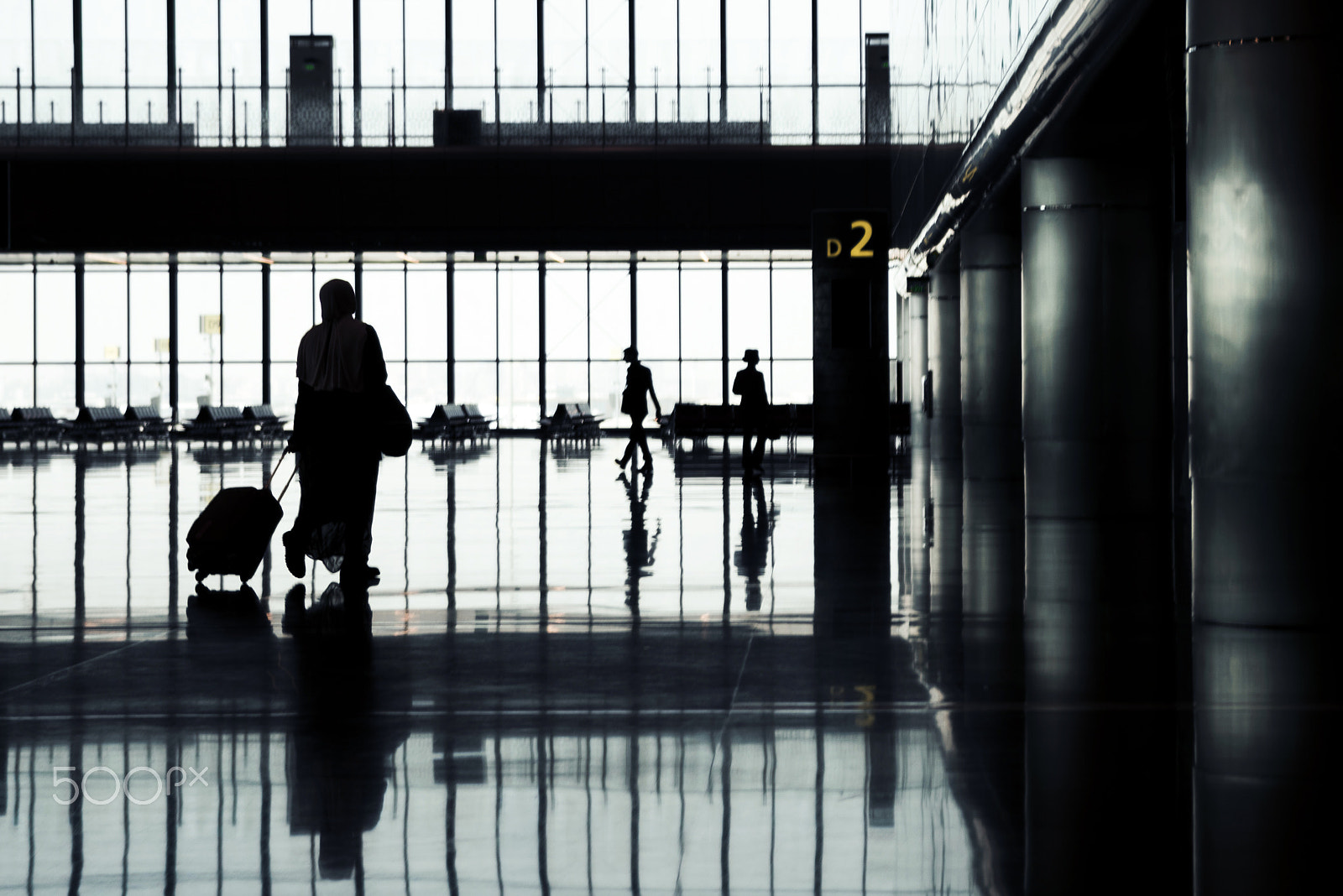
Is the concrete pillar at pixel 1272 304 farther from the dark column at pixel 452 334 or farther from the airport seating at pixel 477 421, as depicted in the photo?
the dark column at pixel 452 334

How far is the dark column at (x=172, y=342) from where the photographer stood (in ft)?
127

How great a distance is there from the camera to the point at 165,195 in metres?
30.9

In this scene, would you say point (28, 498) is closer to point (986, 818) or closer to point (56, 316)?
point (986, 818)

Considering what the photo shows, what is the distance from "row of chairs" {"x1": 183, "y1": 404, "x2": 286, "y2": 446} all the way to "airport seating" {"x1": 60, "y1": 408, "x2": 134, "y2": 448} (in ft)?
4.83

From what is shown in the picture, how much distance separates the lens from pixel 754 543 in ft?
34.8

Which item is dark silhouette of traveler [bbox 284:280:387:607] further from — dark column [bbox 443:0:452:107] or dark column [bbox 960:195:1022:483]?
dark column [bbox 443:0:452:107]

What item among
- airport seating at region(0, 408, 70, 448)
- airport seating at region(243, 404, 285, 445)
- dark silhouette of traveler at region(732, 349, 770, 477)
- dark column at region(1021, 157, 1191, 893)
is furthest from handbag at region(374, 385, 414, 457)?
airport seating at region(0, 408, 70, 448)

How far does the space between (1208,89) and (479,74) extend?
101 feet

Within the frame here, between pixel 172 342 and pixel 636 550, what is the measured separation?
3169 cm

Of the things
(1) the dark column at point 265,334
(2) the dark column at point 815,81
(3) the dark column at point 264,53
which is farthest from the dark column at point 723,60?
(1) the dark column at point 265,334

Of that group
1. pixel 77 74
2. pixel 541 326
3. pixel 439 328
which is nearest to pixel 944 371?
pixel 541 326

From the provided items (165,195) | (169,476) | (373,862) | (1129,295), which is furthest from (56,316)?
(373,862)

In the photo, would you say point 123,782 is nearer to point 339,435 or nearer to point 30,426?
point 339,435

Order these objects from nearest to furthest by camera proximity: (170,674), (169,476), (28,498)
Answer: (170,674) → (28,498) → (169,476)
